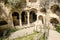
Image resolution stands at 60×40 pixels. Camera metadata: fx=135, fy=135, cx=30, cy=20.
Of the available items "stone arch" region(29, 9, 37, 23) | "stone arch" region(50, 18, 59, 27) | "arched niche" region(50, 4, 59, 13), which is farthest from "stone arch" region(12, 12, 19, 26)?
"arched niche" region(50, 4, 59, 13)

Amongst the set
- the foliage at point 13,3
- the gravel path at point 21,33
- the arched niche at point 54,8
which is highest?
the foliage at point 13,3

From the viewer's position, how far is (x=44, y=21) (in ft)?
91.3

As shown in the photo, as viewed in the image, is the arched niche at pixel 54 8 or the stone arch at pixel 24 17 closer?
the arched niche at pixel 54 8

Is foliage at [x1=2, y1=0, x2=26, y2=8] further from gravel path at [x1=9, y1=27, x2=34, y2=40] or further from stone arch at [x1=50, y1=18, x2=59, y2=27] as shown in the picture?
stone arch at [x1=50, y1=18, x2=59, y2=27]

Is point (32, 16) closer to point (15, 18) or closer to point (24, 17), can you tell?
point (24, 17)

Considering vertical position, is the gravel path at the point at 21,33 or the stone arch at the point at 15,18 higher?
the stone arch at the point at 15,18

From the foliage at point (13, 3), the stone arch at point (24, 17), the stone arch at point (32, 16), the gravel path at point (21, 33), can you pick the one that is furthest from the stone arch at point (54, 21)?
the foliage at point (13, 3)

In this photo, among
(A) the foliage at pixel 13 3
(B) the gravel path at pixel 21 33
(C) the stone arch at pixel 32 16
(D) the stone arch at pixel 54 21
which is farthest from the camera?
(C) the stone arch at pixel 32 16

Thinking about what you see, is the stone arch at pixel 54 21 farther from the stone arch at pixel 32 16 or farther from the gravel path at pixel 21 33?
the stone arch at pixel 32 16

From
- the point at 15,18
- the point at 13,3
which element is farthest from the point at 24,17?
the point at 13,3

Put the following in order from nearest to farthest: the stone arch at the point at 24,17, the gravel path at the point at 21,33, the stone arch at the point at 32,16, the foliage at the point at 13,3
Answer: the gravel path at the point at 21,33 → the foliage at the point at 13,3 → the stone arch at the point at 24,17 → the stone arch at the point at 32,16

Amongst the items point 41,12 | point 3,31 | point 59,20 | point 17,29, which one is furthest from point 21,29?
point 59,20

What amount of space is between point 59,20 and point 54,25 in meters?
1.47

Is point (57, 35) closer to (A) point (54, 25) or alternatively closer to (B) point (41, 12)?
(A) point (54, 25)
